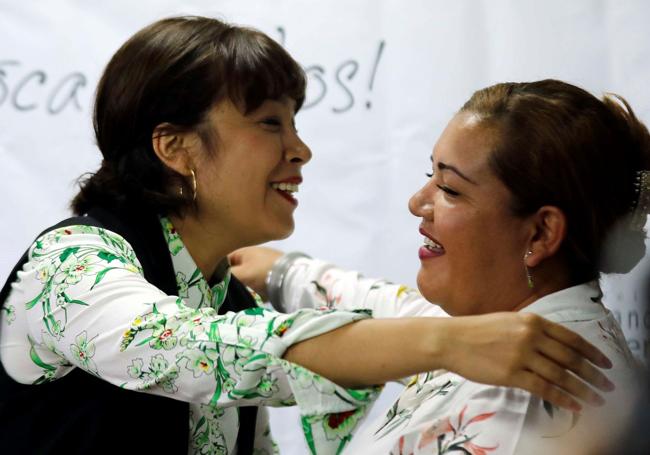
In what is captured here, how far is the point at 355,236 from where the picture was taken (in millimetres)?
1803

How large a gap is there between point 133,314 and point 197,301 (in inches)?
13.9

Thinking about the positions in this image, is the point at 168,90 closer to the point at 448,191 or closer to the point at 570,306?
the point at 448,191

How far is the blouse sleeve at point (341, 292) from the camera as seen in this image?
5.03ft

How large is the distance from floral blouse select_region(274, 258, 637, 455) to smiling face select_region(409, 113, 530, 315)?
7cm

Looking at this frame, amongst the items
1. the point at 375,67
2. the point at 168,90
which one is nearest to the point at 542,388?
the point at 168,90

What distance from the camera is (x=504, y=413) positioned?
0.99 meters

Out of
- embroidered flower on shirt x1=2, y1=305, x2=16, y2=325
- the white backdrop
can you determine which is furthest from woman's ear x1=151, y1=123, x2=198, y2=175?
the white backdrop

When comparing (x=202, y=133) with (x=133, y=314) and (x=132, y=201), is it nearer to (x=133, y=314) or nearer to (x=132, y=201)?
(x=132, y=201)

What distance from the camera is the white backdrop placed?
65.9 inches

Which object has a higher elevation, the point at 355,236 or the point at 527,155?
the point at 527,155

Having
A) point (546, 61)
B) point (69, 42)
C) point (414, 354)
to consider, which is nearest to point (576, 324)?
point (414, 354)

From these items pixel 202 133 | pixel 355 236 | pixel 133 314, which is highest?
pixel 202 133

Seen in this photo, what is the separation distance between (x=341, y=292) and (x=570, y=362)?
2.61ft

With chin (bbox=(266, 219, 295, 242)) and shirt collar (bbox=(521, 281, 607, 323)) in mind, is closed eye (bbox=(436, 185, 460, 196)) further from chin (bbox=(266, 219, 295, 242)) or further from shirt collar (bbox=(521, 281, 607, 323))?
chin (bbox=(266, 219, 295, 242))
